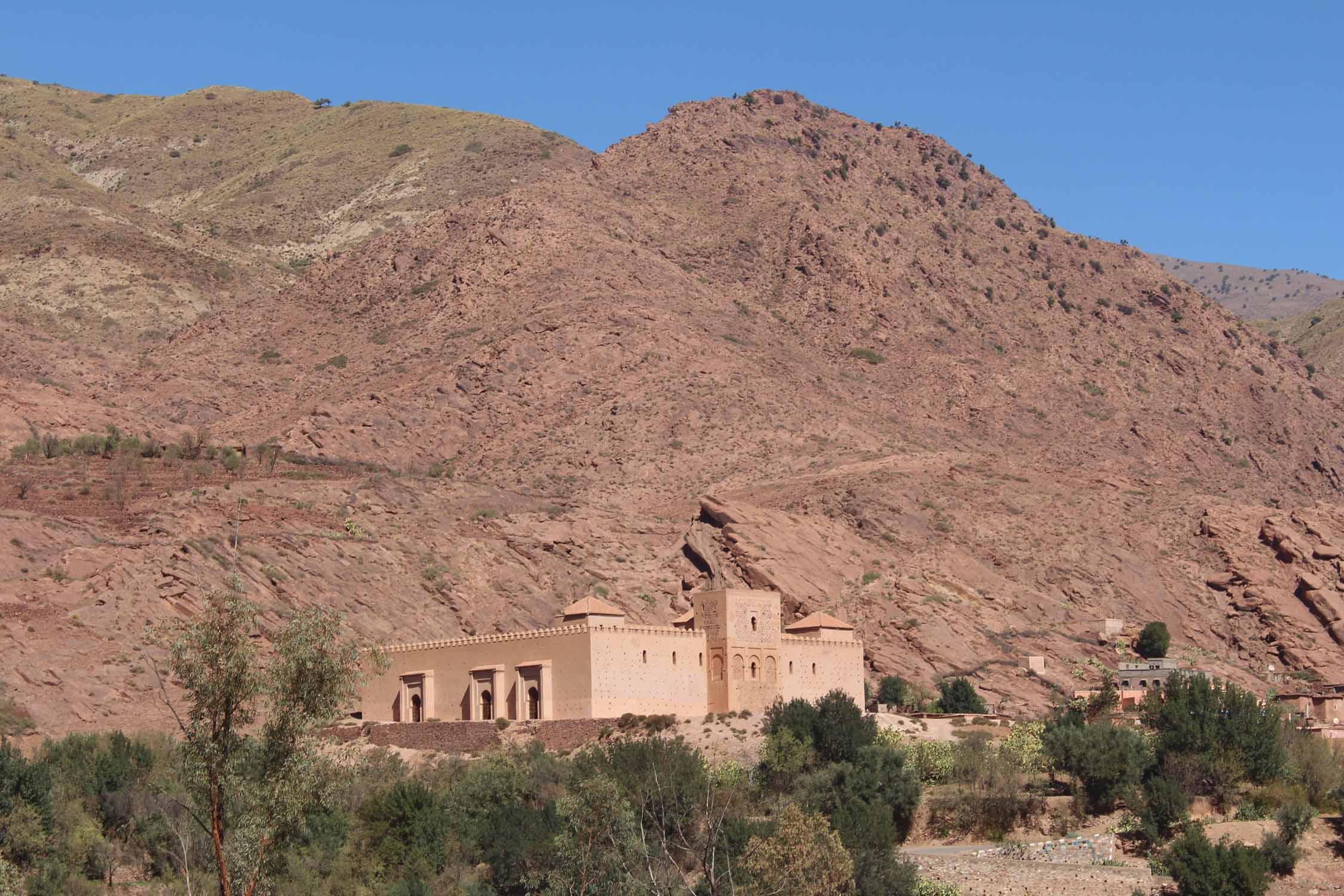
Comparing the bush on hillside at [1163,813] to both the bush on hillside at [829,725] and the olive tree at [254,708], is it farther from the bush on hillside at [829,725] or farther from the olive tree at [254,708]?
the olive tree at [254,708]

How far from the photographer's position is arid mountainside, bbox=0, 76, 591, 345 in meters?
106

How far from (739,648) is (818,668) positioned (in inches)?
125

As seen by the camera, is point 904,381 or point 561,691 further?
point 904,381

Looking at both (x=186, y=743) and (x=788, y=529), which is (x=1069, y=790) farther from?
(x=186, y=743)

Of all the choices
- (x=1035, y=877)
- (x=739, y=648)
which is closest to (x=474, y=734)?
(x=739, y=648)

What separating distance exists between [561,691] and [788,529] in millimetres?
18656

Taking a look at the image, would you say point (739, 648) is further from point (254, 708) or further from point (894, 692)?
point (254, 708)

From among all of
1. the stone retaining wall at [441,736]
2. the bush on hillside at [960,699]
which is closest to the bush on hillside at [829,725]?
the stone retaining wall at [441,736]

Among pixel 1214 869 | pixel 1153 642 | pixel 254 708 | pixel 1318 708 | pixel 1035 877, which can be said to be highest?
pixel 1153 642

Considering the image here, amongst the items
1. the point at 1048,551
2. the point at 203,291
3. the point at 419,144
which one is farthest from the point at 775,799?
the point at 419,144

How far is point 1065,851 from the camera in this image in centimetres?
4294

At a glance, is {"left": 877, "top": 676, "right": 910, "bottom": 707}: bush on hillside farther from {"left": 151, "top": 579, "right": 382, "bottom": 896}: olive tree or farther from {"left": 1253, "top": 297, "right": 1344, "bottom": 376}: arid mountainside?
{"left": 1253, "top": 297, "right": 1344, "bottom": 376}: arid mountainside

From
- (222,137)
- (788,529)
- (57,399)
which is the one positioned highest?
(222,137)

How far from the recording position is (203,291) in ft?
358
